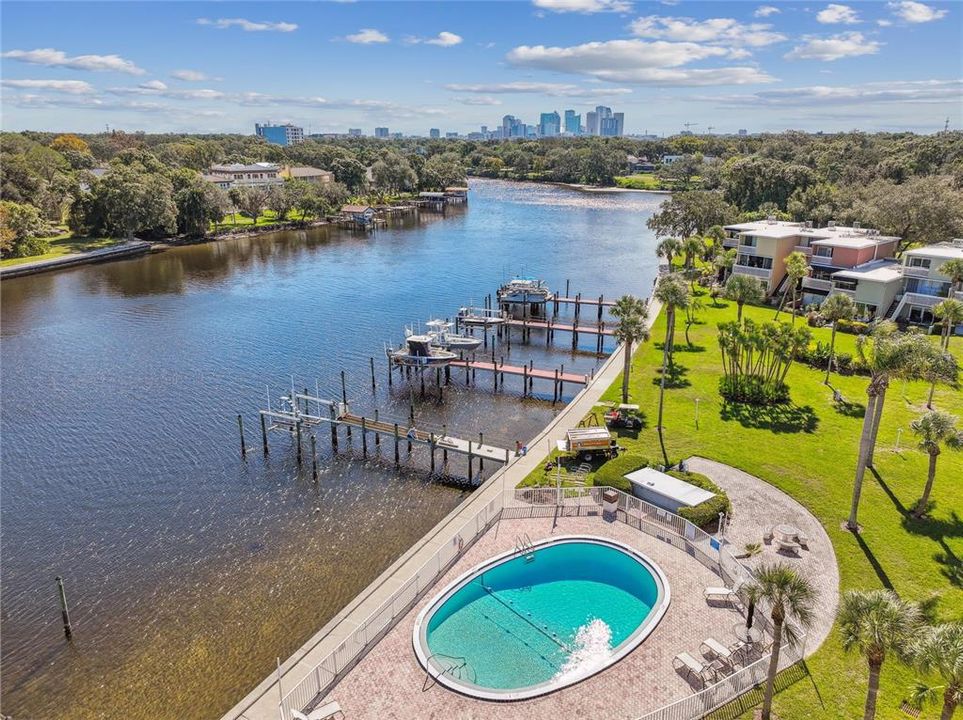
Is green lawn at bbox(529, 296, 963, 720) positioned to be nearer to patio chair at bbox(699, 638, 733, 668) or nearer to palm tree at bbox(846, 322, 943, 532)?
patio chair at bbox(699, 638, 733, 668)

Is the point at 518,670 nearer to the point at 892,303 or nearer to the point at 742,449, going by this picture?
the point at 742,449

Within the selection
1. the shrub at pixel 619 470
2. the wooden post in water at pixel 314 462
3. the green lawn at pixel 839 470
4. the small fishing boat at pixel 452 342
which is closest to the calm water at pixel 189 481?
the wooden post in water at pixel 314 462

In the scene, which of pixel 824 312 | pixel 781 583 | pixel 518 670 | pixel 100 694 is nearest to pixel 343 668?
pixel 518 670

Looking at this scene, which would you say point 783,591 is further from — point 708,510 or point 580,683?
point 708,510

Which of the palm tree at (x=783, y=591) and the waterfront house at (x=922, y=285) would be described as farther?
the waterfront house at (x=922, y=285)

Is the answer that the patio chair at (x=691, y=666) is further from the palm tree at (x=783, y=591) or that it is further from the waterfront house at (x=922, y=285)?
the waterfront house at (x=922, y=285)

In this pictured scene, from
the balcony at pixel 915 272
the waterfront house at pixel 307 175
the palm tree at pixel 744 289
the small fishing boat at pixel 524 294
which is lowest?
the small fishing boat at pixel 524 294
